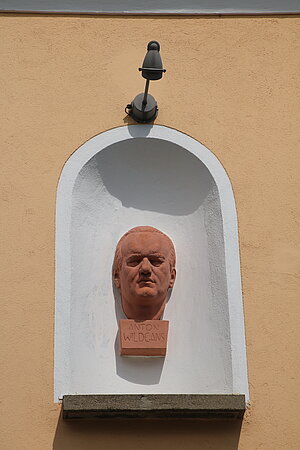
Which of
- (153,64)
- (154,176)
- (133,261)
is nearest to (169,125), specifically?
(154,176)

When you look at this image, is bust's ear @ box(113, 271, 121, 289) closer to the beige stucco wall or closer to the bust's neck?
the bust's neck

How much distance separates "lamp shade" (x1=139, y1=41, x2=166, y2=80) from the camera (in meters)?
6.15

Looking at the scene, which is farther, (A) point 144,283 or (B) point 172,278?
(B) point 172,278

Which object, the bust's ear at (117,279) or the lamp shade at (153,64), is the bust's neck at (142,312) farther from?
the lamp shade at (153,64)

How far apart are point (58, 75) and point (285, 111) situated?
4.48ft

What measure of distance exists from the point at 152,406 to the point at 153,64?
186 cm

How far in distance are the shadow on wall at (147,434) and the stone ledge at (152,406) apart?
55 mm

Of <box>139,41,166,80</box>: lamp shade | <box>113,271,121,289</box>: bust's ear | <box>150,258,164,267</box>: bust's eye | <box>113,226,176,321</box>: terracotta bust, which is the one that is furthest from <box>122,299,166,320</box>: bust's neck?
<box>139,41,166,80</box>: lamp shade

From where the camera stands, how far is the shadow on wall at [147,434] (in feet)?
18.4

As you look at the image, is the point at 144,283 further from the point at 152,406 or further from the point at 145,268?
the point at 152,406

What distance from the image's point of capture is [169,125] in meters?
6.59

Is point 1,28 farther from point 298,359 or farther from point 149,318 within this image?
point 298,359

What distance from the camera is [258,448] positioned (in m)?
5.64

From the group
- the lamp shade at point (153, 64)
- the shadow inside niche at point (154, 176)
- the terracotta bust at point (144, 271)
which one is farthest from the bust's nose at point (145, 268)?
the lamp shade at point (153, 64)
